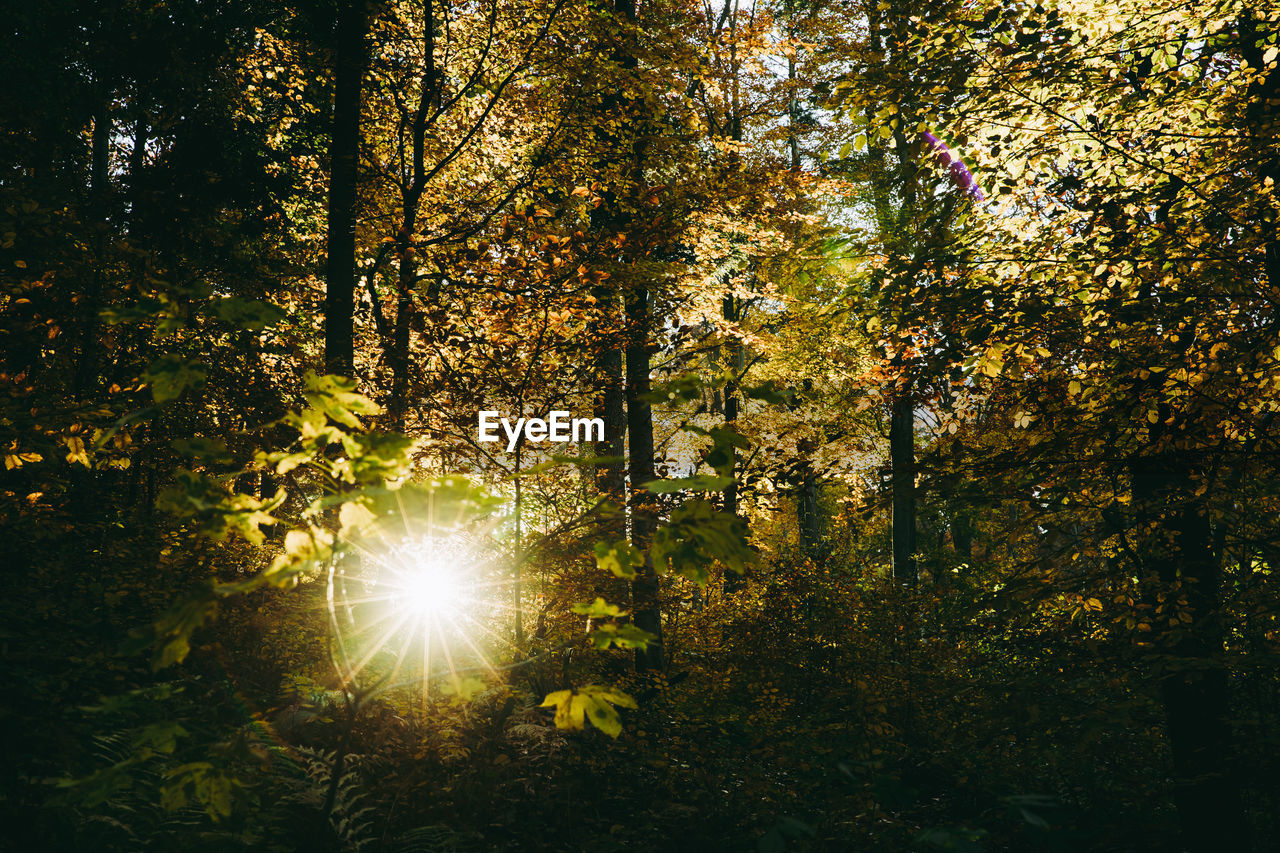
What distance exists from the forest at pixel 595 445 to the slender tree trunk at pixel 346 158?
36 millimetres

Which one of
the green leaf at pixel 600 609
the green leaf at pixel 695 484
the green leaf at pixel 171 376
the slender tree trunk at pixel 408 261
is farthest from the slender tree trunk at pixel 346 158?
the green leaf at pixel 695 484

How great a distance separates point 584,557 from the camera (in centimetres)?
677

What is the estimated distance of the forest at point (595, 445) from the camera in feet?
10.3

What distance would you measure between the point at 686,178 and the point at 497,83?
9.89ft

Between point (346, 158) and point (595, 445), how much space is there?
4167mm

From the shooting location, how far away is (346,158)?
24.7 feet

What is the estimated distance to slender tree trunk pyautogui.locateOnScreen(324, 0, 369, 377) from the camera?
7609 millimetres

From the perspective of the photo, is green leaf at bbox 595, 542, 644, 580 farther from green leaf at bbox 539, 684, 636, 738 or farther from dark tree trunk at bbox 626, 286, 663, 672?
dark tree trunk at bbox 626, 286, 663, 672

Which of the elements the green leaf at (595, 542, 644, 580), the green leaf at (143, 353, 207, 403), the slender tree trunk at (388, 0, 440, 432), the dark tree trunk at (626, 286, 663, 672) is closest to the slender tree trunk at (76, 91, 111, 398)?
the slender tree trunk at (388, 0, 440, 432)

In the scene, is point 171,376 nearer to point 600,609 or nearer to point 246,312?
point 246,312

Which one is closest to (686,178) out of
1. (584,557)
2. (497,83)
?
(497,83)

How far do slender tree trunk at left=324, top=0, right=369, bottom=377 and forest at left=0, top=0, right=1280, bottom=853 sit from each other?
0.12ft

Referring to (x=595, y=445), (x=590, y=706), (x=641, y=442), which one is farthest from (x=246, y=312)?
(x=641, y=442)

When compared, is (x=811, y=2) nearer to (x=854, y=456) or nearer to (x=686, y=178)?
(x=686, y=178)
